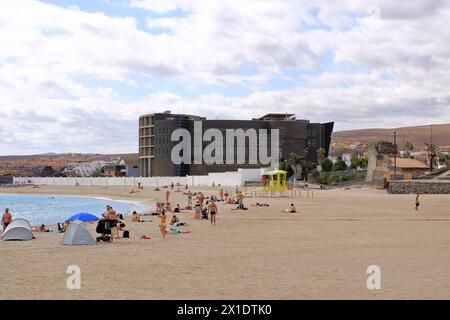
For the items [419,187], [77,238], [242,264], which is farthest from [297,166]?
[242,264]

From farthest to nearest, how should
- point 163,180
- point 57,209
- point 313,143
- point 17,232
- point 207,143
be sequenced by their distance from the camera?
point 313,143 < point 207,143 < point 163,180 < point 57,209 < point 17,232

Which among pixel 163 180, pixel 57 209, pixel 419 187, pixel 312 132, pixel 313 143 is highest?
pixel 312 132

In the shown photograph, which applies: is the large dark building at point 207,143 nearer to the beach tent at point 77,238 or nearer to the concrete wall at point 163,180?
the concrete wall at point 163,180

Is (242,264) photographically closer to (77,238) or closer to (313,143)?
(77,238)

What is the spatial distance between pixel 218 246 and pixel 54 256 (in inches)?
221

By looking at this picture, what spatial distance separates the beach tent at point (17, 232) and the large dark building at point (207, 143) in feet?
336

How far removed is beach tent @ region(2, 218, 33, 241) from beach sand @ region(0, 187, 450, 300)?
79 cm

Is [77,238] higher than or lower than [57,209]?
higher

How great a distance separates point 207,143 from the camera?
128 meters

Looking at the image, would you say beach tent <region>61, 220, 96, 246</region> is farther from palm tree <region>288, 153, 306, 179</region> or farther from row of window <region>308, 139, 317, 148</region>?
row of window <region>308, 139, 317, 148</region>

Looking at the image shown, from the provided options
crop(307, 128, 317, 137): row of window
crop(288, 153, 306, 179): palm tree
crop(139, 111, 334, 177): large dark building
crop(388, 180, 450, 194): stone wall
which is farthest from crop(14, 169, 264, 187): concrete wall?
crop(307, 128, 317, 137): row of window

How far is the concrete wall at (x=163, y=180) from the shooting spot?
94.1m

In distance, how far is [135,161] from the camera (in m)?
172

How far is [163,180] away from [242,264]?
325 ft
